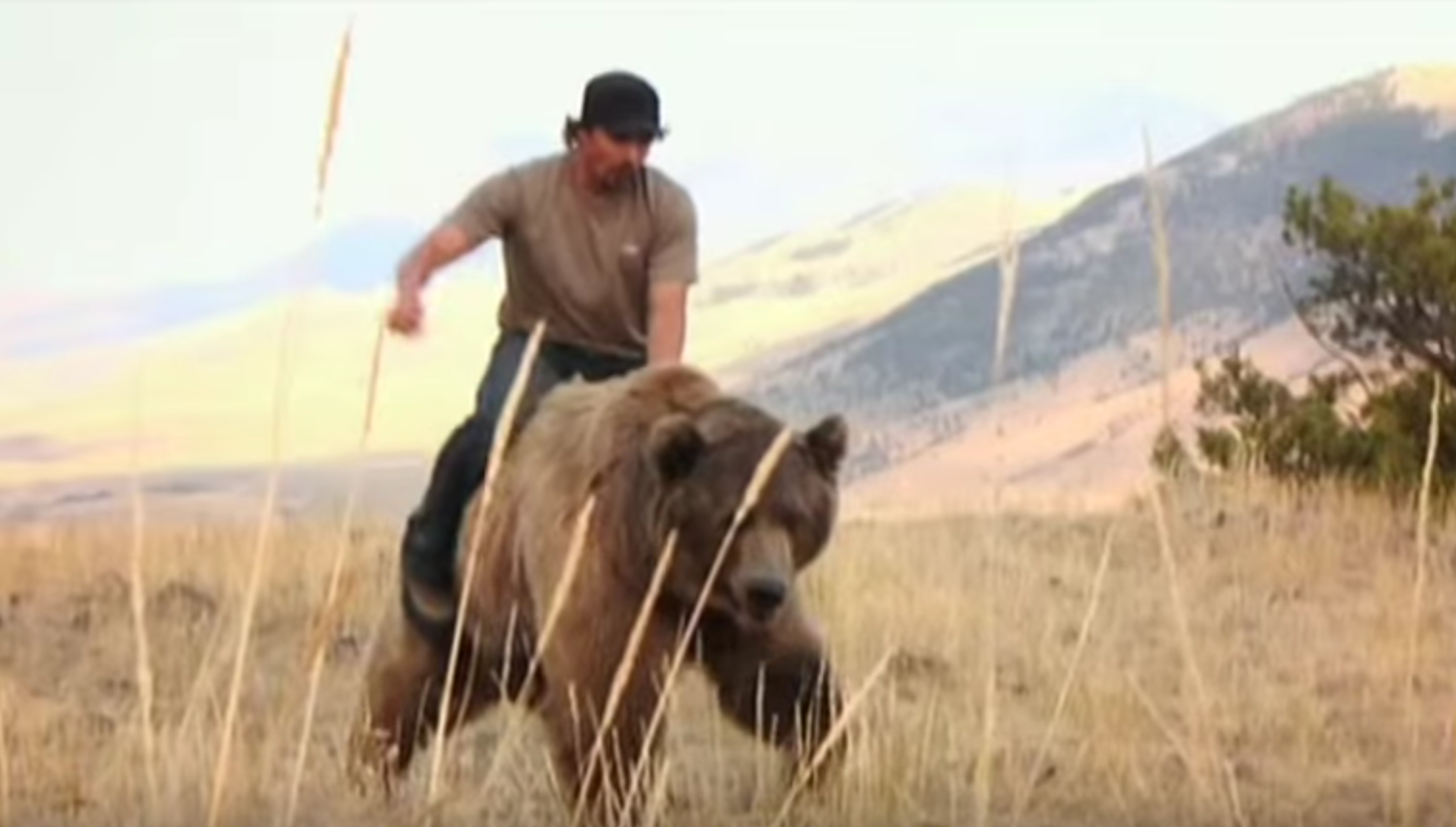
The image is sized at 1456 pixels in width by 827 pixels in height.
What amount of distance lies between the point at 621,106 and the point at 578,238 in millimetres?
372

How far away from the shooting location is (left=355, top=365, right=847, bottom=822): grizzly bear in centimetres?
680

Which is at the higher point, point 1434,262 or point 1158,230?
point 1434,262

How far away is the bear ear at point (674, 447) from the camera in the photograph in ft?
22.5

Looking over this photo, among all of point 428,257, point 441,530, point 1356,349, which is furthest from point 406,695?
point 1356,349

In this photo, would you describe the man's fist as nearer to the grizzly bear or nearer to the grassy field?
the grizzly bear

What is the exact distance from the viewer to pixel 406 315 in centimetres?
715

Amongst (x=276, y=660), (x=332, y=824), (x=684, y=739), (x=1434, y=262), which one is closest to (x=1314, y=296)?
(x=1434, y=262)

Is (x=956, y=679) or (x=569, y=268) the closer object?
(x=569, y=268)

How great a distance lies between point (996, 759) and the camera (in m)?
8.33

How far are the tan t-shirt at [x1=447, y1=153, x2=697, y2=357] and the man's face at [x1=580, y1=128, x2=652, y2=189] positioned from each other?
7 centimetres

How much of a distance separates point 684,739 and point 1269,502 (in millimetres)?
6774

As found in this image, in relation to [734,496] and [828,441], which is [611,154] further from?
[734,496]

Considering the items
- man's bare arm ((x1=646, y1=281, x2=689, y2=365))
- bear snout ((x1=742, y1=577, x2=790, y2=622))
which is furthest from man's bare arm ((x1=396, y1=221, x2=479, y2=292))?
bear snout ((x1=742, y1=577, x2=790, y2=622))

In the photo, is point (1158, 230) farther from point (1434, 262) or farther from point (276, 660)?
point (1434, 262)
